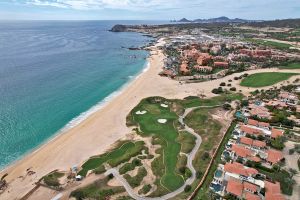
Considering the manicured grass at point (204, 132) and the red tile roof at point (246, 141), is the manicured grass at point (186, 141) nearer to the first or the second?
the manicured grass at point (204, 132)

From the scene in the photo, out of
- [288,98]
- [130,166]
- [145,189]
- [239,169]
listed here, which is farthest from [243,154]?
[288,98]

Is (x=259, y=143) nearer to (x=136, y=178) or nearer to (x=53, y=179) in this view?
(x=136, y=178)

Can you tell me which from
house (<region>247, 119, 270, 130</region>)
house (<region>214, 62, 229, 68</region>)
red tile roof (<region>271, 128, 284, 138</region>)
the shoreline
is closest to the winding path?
house (<region>247, 119, 270, 130</region>)

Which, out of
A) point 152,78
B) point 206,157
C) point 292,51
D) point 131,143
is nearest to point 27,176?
point 131,143

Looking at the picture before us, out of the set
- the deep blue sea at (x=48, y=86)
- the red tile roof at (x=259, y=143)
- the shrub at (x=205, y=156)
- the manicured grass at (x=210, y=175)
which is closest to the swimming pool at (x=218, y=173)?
the manicured grass at (x=210, y=175)

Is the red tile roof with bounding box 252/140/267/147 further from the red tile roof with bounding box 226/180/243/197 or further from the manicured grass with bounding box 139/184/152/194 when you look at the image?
the manicured grass with bounding box 139/184/152/194

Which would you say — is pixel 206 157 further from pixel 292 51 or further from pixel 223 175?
pixel 292 51
